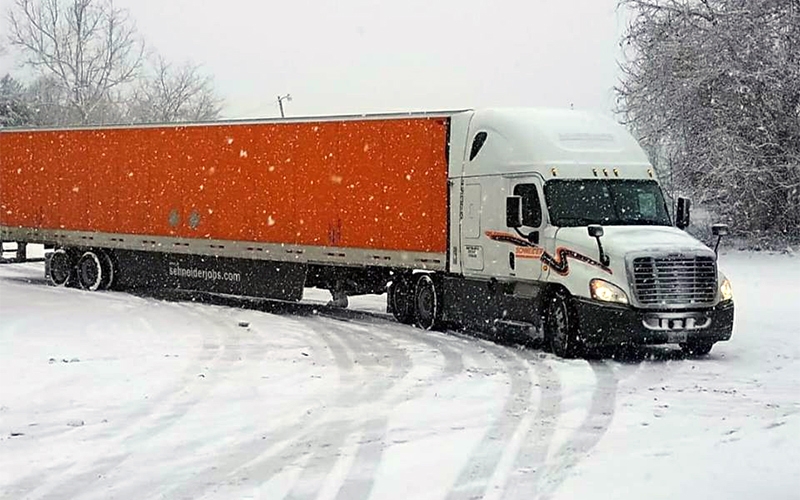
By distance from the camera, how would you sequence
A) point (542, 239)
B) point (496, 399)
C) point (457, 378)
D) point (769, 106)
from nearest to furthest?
point (496, 399) < point (457, 378) < point (542, 239) < point (769, 106)

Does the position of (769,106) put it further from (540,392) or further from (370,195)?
(540,392)

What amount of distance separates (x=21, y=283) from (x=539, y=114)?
16.1 metres

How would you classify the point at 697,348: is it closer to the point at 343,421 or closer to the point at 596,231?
the point at 596,231

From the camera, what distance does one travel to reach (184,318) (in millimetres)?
21281

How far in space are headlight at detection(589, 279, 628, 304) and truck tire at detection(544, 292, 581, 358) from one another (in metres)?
0.59

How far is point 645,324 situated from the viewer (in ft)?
51.6

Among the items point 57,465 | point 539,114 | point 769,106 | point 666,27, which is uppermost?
point 666,27

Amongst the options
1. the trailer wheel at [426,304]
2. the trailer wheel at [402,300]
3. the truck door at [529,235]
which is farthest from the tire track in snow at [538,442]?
the trailer wheel at [402,300]

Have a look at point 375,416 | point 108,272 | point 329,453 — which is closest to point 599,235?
point 375,416

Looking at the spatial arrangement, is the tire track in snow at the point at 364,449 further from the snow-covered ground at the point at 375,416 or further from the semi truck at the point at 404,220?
the semi truck at the point at 404,220

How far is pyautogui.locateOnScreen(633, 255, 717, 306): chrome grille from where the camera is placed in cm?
1578

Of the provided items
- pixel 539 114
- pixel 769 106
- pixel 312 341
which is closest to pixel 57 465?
pixel 312 341

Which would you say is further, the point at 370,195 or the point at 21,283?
the point at 21,283

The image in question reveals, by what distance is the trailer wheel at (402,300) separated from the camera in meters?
20.9
